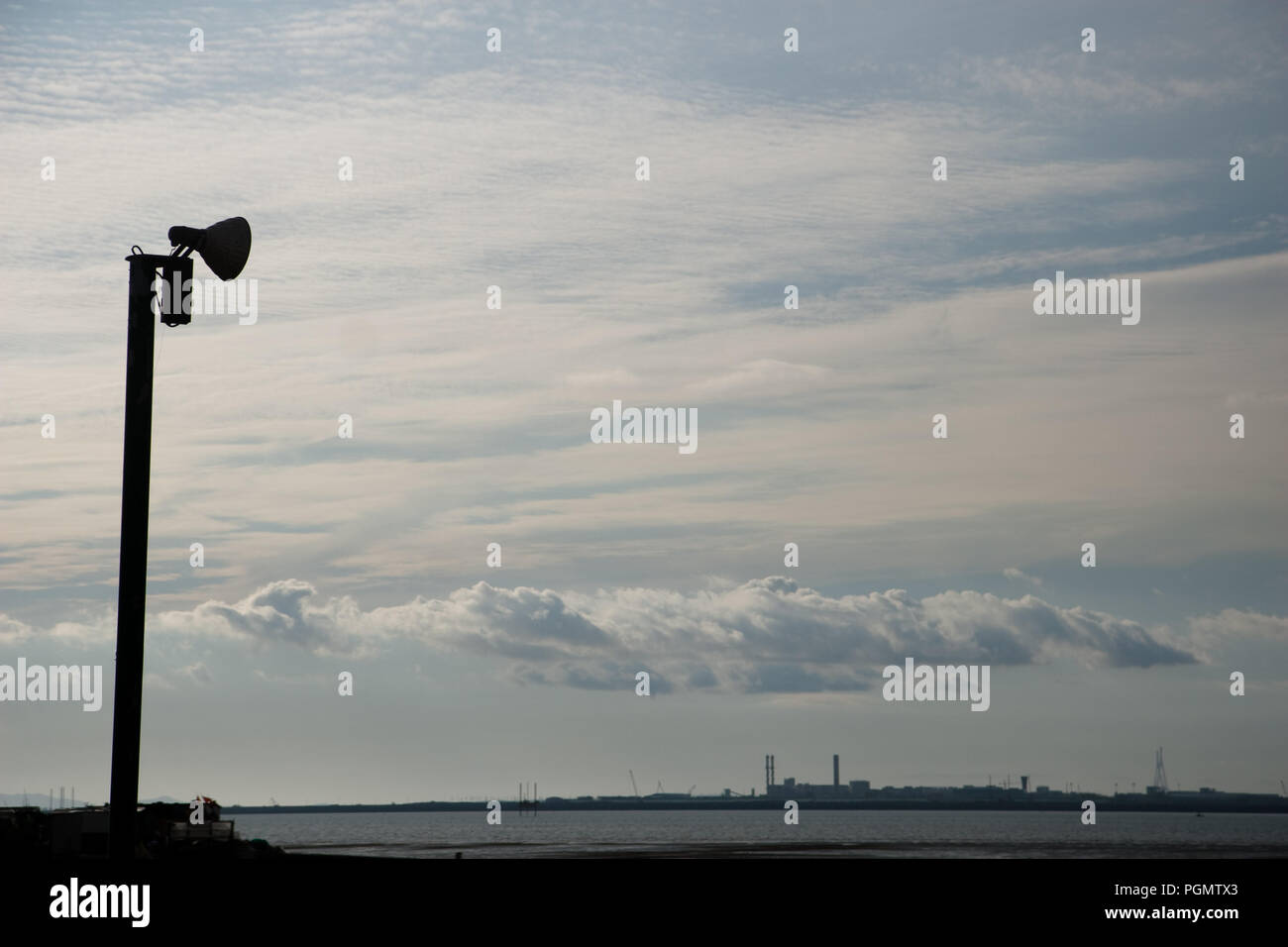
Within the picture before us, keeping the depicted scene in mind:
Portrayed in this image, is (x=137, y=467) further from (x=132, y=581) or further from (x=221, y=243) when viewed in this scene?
(x=221, y=243)

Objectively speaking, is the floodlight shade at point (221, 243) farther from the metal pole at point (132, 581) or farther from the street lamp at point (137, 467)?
the metal pole at point (132, 581)

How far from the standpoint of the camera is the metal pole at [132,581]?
10875 millimetres

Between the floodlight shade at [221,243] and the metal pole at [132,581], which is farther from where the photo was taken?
the floodlight shade at [221,243]

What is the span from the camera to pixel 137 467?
444 inches

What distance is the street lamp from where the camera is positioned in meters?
10.9

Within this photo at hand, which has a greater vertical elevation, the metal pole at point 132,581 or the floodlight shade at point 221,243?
the floodlight shade at point 221,243

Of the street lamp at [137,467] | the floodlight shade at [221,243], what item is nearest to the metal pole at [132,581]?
the street lamp at [137,467]

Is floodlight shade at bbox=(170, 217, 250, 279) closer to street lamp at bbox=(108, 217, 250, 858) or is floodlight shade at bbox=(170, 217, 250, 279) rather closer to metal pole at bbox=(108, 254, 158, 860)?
street lamp at bbox=(108, 217, 250, 858)

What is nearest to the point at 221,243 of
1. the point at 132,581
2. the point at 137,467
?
the point at 137,467

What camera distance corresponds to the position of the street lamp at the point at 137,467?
1088 centimetres
